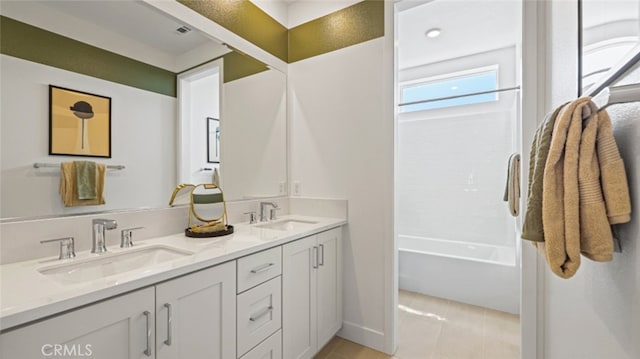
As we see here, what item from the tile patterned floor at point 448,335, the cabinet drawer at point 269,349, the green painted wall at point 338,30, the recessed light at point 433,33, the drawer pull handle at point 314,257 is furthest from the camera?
the recessed light at point 433,33

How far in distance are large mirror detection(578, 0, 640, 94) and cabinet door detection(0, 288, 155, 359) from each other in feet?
4.48

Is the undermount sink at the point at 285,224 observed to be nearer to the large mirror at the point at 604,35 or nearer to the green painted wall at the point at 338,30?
the green painted wall at the point at 338,30

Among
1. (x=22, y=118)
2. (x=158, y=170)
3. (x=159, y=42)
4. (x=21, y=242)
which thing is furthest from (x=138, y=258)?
(x=159, y=42)

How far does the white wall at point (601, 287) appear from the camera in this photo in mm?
521

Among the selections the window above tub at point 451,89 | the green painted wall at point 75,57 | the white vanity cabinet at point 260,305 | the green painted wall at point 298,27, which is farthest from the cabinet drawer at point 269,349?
the window above tub at point 451,89

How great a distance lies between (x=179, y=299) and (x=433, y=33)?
3014 millimetres

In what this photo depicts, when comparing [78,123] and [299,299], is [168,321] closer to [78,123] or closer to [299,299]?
[299,299]

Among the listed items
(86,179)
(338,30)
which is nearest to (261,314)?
(86,179)

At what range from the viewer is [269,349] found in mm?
1312

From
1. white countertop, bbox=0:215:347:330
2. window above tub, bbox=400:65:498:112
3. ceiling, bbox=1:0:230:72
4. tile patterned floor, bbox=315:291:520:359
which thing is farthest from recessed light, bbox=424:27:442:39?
tile patterned floor, bbox=315:291:520:359

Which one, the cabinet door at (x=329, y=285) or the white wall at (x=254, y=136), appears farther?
the white wall at (x=254, y=136)

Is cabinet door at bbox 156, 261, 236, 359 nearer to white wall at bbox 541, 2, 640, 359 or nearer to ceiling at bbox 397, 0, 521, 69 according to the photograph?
white wall at bbox 541, 2, 640, 359

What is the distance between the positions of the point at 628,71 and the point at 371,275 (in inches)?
65.0

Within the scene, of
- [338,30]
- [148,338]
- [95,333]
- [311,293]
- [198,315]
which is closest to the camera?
[95,333]
